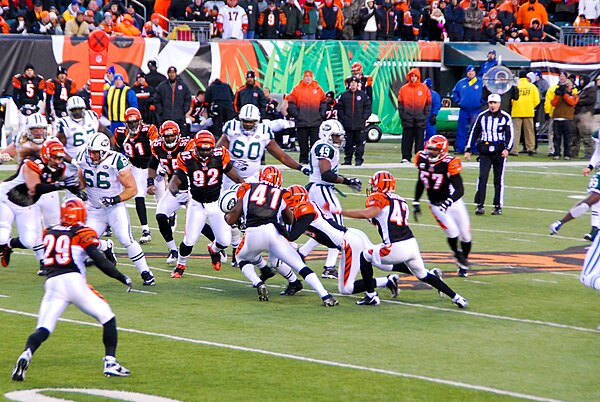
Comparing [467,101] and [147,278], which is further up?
[467,101]

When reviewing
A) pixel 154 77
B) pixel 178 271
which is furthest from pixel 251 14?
pixel 178 271

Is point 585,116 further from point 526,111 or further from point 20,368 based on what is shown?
point 20,368

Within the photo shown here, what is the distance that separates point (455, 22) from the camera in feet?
94.0

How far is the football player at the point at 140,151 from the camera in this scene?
48.7 feet

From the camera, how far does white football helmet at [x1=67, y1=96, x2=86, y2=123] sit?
14.6 m

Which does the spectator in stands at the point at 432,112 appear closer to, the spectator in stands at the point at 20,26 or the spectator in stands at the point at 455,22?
the spectator in stands at the point at 455,22

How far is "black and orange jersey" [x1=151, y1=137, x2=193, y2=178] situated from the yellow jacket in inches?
470

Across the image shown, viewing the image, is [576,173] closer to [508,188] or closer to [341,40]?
[508,188]

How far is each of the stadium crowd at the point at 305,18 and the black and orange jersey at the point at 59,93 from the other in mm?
2036

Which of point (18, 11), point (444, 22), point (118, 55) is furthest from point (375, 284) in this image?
point (444, 22)

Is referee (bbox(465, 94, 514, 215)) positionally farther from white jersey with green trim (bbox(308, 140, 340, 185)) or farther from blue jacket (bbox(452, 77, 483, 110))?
blue jacket (bbox(452, 77, 483, 110))

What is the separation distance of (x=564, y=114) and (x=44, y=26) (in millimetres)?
11087

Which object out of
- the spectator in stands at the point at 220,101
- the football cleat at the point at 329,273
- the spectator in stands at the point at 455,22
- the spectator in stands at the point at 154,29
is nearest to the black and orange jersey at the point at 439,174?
the football cleat at the point at 329,273

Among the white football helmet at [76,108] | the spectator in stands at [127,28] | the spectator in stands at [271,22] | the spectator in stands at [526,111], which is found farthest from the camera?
the spectator in stands at [271,22]
